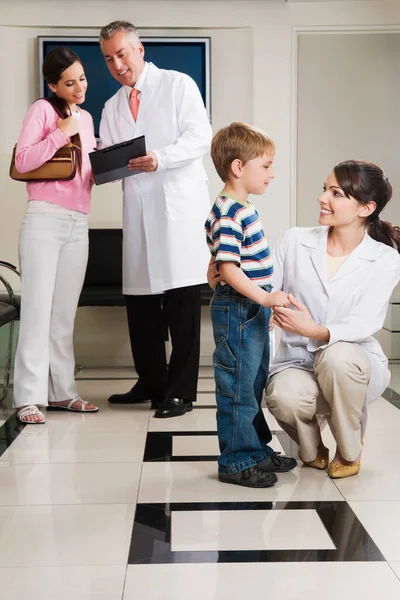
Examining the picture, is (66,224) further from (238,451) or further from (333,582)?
(333,582)

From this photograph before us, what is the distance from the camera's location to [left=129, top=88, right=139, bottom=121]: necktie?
12.1ft

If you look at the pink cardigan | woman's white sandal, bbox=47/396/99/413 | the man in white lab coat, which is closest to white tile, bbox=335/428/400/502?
the man in white lab coat

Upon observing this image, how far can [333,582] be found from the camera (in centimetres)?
183

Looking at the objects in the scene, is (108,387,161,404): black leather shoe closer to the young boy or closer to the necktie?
the necktie

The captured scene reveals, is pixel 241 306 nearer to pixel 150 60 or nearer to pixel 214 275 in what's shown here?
pixel 214 275

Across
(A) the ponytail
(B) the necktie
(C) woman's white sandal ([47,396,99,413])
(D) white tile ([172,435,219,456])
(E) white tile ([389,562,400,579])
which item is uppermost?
(B) the necktie

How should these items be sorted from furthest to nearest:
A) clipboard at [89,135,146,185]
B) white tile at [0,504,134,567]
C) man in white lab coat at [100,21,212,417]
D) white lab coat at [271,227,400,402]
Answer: man in white lab coat at [100,21,212,417], clipboard at [89,135,146,185], white lab coat at [271,227,400,402], white tile at [0,504,134,567]

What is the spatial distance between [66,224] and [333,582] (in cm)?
217

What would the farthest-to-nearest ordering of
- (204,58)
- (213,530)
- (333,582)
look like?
(204,58)
(213,530)
(333,582)

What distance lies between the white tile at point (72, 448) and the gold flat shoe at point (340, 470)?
0.67 m

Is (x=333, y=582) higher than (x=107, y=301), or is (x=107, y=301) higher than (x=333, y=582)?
(x=107, y=301)

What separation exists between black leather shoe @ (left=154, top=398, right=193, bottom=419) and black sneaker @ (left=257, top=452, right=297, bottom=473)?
0.95 meters

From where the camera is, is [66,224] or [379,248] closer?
[379,248]

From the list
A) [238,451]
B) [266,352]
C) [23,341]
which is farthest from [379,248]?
[23,341]
